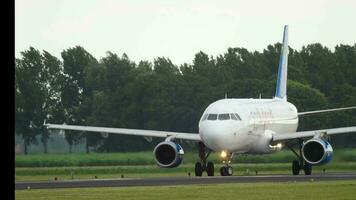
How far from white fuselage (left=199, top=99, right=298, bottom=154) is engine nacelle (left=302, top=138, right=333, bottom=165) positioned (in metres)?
3.03

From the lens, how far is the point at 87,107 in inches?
3873

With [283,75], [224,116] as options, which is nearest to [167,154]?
[224,116]

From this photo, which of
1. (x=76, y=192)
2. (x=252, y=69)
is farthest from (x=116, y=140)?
(x=76, y=192)

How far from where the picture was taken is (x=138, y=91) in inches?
3725

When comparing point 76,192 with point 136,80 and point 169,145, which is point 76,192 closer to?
point 169,145

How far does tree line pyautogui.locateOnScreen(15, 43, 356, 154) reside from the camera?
295ft

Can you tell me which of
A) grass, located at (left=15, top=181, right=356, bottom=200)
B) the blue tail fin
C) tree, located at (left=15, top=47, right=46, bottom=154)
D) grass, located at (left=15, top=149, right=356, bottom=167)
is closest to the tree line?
tree, located at (left=15, top=47, right=46, bottom=154)

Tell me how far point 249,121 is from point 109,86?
4797cm

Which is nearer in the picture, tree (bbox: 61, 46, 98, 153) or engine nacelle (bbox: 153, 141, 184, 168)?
engine nacelle (bbox: 153, 141, 184, 168)

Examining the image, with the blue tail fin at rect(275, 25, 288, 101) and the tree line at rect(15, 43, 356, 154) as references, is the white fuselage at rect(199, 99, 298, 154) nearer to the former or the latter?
the blue tail fin at rect(275, 25, 288, 101)

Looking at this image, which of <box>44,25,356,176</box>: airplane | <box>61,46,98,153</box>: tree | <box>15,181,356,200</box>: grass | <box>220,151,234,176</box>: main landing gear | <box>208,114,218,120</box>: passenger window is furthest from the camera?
<box>61,46,98,153</box>: tree

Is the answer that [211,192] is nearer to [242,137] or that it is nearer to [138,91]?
[242,137]

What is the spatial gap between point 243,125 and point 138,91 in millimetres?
43008
